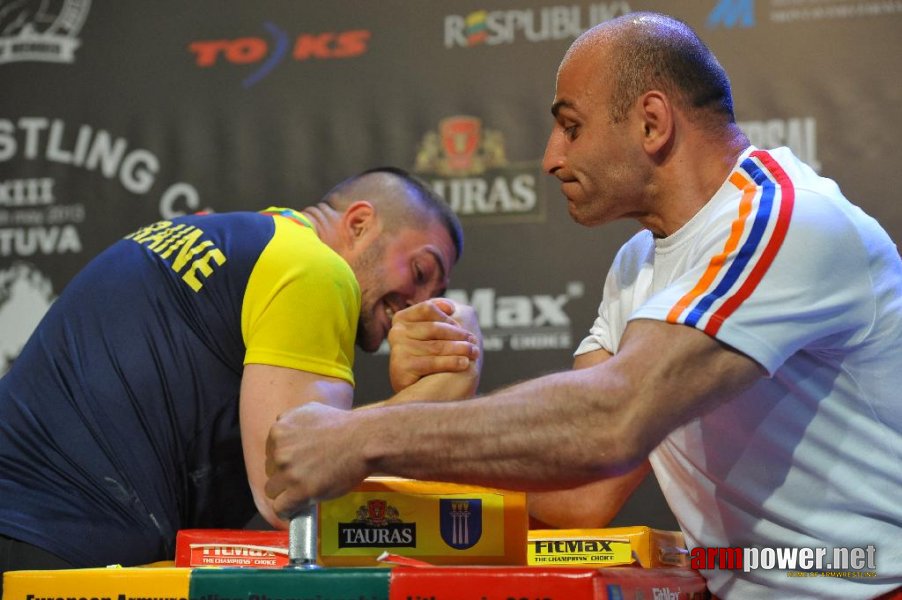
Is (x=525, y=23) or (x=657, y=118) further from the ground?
(x=525, y=23)

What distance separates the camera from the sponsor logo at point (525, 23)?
2.55 meters

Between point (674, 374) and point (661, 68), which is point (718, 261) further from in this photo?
point (661, 68)

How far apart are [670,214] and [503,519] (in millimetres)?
569

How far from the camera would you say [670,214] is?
139cm

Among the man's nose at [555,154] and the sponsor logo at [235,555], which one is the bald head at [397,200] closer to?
the man's nose at [555,154]

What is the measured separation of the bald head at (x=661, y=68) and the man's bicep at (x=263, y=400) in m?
0.59

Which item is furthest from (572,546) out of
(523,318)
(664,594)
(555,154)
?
(523,318)

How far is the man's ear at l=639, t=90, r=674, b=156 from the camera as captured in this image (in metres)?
1.35

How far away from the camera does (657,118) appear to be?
4.46 feet

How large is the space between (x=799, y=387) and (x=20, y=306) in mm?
2214

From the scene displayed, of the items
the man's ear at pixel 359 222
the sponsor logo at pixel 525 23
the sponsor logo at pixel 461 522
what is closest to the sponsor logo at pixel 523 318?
the man's ear at pixel 359 222

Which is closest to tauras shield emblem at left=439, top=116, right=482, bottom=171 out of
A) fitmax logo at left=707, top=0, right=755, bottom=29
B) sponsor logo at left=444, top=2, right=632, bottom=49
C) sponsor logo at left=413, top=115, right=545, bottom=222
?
sponsor logo at left=413, top=115, right=545, bottom=222

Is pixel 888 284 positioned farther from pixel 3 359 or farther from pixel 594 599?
pixel 3 359
